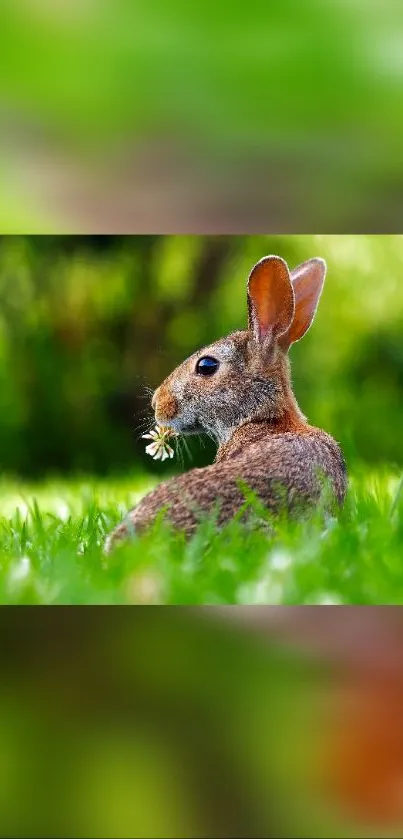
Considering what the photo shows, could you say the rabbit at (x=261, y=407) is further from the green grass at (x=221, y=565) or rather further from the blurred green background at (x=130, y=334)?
the blurred green background at (x=130, y=334)

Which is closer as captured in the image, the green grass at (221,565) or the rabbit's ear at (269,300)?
the green grass at (221,565)

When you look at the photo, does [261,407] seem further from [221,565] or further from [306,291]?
[221,565]
